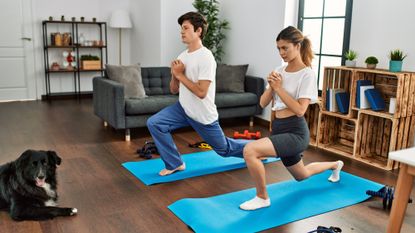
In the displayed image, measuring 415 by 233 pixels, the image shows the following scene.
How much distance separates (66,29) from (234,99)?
3.71 metres

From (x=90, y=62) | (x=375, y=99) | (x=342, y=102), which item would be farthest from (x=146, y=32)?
(x=375, y=99)

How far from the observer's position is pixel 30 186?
2.44 metres

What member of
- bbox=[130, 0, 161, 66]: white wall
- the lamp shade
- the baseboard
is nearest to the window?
bbox=[130, 0, 161, 66]: white wall

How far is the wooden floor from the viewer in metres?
2.54

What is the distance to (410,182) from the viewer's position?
6.19 feet

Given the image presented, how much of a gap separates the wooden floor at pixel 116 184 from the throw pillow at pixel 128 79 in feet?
1.59

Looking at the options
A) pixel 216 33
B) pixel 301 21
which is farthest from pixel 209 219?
pixel 216 33

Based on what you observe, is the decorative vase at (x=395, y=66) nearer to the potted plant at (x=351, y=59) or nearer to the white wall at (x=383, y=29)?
the white wall at (x=383, y=29)

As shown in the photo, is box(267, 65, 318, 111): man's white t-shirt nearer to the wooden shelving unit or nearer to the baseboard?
the wooden shelving unit

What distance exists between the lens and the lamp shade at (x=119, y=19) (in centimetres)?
694

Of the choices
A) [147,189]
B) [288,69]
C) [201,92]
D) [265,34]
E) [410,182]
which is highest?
[265,34]

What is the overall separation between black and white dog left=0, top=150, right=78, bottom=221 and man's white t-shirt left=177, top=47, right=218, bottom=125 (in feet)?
3.48

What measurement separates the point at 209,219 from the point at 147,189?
2.39ft

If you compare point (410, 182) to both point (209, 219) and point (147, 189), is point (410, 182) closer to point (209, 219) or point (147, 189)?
point (209, 219)
